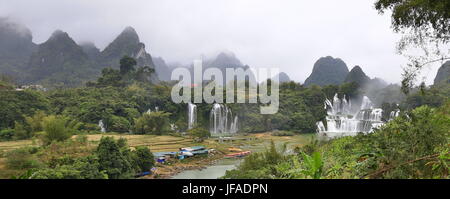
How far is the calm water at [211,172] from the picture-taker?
8.72 m

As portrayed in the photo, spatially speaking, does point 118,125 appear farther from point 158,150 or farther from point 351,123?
point 351,123

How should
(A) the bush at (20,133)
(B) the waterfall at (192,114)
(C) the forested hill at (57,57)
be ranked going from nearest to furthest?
(A) the bush at (20,133) → (B) the waterfall at (192,114) → (C) the forested hill at (57,57)

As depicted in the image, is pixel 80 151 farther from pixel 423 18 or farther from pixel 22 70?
pixel 22 70

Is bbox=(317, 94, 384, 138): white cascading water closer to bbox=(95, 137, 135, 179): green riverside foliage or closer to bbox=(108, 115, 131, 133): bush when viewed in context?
bbox=(108, 115, 131, 133): bush

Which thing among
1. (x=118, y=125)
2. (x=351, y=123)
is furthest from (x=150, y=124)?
(x=351, y=123)

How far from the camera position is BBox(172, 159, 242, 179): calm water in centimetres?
872

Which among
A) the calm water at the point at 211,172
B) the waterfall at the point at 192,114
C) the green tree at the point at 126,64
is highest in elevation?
the green tree at the point at 126,64

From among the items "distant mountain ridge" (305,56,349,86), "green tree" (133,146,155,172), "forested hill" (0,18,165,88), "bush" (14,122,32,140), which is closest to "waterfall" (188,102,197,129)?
"bush" (14,122,32,140)

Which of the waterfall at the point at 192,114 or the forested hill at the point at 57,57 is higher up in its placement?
the forested hill at the point at 57,57

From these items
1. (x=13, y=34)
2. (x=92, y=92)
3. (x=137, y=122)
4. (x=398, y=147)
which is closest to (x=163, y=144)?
(x=137, y=122)

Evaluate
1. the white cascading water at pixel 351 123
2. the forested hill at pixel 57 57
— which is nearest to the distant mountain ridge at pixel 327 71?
the white cascading water at pixel 351 123

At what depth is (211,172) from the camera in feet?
30.5

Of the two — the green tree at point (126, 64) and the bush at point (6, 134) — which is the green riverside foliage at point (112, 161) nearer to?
the bush at point (6, 134)
